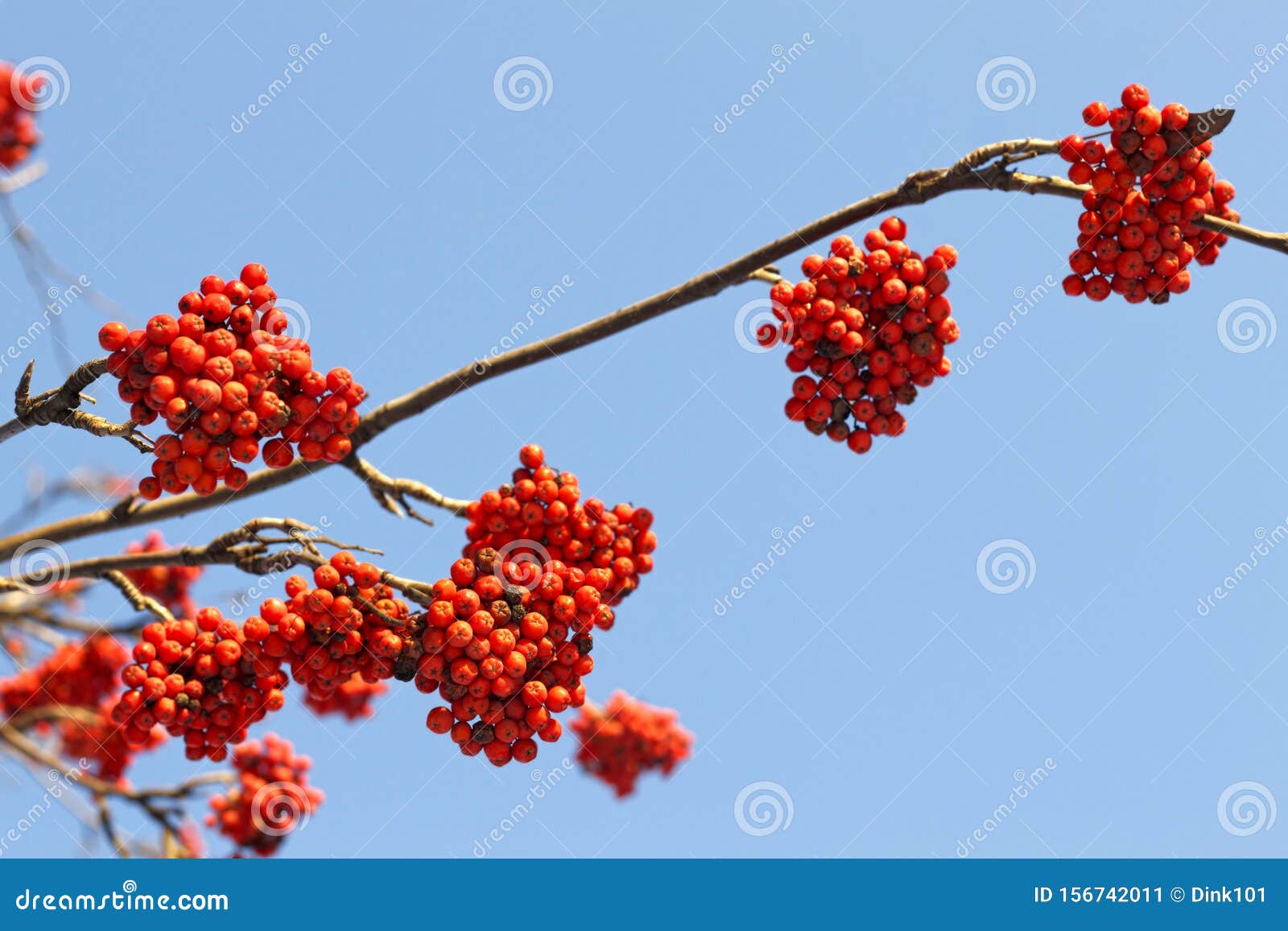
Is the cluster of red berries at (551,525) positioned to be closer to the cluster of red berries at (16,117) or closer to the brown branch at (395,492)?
the brown branch at (395,492)

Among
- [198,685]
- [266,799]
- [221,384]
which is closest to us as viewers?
[221,384]

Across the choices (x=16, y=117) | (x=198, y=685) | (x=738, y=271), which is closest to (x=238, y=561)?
(x=198, y=685)

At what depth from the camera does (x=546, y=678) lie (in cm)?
470

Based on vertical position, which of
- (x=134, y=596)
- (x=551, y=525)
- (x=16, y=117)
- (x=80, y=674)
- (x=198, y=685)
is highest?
(x=16, y=117)

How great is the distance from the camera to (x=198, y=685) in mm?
4770

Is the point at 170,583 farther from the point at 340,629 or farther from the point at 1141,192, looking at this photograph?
the point at 1141,192

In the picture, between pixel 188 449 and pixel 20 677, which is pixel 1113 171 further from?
pixel 20 677

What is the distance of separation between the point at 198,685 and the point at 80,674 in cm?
413

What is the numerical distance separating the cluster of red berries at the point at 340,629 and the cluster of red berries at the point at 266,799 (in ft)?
10.4

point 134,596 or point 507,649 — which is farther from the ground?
point 134,596

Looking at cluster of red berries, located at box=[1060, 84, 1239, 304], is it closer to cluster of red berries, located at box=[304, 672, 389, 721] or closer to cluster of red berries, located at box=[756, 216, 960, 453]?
cluster of red berries, located at box=[756, 216, 960, 453]

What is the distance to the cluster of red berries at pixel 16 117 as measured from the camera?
9.38 metres

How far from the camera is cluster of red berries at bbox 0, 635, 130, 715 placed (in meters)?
8.12

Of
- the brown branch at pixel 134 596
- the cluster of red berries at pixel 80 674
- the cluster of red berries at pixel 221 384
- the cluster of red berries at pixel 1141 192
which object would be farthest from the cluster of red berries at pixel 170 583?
the cluster of red berries at pixel 1141 192
